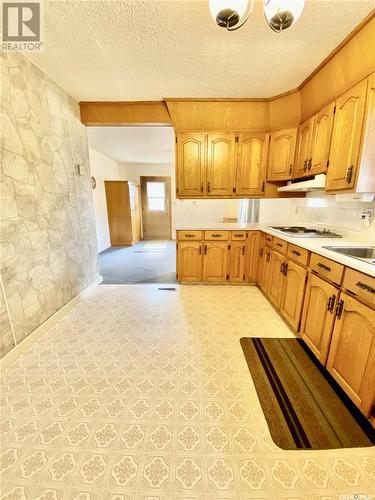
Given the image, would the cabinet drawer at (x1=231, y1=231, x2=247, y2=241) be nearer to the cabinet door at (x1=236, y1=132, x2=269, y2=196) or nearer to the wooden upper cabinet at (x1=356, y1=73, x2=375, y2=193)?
the cabinet door at (x1=236, y1=132, x2=269, y2=196)

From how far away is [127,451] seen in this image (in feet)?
3.65

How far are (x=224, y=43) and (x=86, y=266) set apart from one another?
113 inches

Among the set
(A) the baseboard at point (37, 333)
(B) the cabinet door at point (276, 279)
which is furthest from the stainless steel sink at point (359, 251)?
(A) the baseboard at point (37, 333)

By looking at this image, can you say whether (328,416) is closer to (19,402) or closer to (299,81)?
(19,402)

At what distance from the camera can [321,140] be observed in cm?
215

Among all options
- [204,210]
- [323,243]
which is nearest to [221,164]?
[323,243]

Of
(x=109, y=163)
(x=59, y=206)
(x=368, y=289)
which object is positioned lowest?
(x=368, y=289)

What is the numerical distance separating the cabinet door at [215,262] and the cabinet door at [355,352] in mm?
1811

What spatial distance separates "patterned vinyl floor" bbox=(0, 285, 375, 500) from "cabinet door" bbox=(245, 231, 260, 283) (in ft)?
3.94

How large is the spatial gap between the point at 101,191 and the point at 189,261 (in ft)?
11.7

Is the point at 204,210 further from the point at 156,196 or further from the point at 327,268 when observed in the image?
the point at 327,268

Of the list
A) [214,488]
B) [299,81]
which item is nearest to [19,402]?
[214,488]

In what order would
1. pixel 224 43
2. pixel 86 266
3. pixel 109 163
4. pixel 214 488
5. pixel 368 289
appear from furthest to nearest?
1. pixel 109 163
2. pixel 86 266
3. pixel 224 43
4. pixel 368 289
5. pixel 214 488

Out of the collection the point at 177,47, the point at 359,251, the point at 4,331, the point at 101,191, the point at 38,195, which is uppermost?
the point at 177,47
